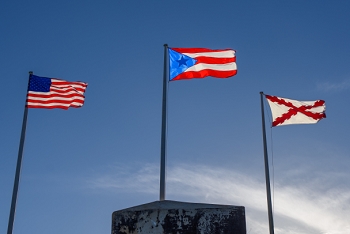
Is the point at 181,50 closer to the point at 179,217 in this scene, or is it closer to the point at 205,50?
the point at 205,50

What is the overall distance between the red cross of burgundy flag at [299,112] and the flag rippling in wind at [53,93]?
6393 millimetres

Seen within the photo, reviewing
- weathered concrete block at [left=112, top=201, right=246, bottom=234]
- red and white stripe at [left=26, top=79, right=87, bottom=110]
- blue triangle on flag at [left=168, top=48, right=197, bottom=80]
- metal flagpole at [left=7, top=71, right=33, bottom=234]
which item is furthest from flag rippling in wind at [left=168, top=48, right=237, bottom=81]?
weathered concrete block at [left=112, top=201, right=246, bottom=234]

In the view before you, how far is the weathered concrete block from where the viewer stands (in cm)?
318

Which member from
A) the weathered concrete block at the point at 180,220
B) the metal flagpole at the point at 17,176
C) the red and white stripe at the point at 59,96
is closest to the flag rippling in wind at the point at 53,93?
the red and white stripe at the point at 59,96

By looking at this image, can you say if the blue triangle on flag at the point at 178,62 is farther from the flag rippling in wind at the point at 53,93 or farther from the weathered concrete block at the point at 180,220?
the weathered concrete block at the point at 180,220

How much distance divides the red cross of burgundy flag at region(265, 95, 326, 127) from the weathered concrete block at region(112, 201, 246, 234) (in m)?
12.7

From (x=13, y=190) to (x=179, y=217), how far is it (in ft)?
34.9

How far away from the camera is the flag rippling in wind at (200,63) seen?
11.6m

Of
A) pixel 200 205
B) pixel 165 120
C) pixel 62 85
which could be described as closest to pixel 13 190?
pixel 62 85

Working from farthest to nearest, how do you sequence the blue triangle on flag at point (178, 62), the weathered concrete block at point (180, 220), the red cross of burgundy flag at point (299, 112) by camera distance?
1. the red cross of burgundy flag at point (299, 112)
2. the blue triangle on flag at point (178, 62)
3. the weathered concrete block at point (180, 220)

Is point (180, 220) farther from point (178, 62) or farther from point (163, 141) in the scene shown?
point (178, 62)

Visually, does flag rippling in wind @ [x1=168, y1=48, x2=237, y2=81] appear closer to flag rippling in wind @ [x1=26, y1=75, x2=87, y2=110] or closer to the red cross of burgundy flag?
flag rippling in wind @ [x1=26, y1=75, x2=87, y2=110]

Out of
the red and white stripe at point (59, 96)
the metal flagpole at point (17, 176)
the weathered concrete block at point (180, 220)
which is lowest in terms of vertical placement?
the weathered concrete block at point (180, 220)

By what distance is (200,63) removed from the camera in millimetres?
11758
